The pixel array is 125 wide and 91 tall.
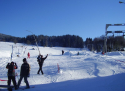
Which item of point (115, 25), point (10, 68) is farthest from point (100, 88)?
point (115, 25)

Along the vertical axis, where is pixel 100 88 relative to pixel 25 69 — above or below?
below

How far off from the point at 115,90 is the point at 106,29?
18.5 m

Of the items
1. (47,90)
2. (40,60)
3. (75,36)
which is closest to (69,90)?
(47,90)

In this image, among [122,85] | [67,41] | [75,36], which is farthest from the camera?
[75,36]

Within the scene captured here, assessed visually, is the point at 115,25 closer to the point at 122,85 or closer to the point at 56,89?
the point at 122,85

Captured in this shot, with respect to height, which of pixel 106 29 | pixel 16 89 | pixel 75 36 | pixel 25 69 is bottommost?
pixel 16 89

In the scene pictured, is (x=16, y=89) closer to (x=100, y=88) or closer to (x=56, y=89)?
(x=56, y=89)

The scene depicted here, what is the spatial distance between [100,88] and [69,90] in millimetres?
1669

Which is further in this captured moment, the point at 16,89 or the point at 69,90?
the point at 16,89

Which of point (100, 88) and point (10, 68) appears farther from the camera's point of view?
point (10, 68)

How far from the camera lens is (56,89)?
575 centimetres

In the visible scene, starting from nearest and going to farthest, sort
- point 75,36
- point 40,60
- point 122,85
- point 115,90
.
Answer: point 115,90 → point 122,85 → point 40,60 → point 75,36

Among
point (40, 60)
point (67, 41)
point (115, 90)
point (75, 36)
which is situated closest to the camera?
point (115, 90)

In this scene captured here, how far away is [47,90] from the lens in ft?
18.6
